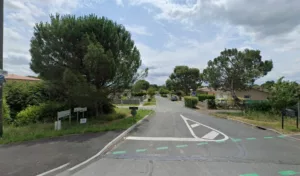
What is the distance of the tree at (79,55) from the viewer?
10.0 meters

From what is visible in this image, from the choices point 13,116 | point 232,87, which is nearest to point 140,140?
point 13,116

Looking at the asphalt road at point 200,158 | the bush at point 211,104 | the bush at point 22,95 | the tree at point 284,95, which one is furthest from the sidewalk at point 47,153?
the bush at point 211,104

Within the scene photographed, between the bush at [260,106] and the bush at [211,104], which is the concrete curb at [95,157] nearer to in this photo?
the bush at [260,106]

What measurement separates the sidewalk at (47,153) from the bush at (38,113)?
509cm

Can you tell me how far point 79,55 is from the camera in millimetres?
11031

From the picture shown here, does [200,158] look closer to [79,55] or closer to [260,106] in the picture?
[79,55]

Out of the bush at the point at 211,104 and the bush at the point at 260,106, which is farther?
the bush at the point at 211,104

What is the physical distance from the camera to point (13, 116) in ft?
38.0

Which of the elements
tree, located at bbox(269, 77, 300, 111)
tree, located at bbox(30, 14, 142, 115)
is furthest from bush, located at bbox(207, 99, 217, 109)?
tree, located at bbox(30, 14, 142, 115)

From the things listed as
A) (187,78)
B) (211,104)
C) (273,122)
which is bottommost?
(273,122)

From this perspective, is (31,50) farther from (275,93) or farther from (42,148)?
(275,93)

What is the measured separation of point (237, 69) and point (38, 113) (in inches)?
978

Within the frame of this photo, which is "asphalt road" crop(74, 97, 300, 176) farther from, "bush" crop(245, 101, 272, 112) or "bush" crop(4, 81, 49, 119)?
"bush" crop(245, 101, 272, 112)

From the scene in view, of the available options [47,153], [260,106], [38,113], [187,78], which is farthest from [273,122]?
[187,78]
